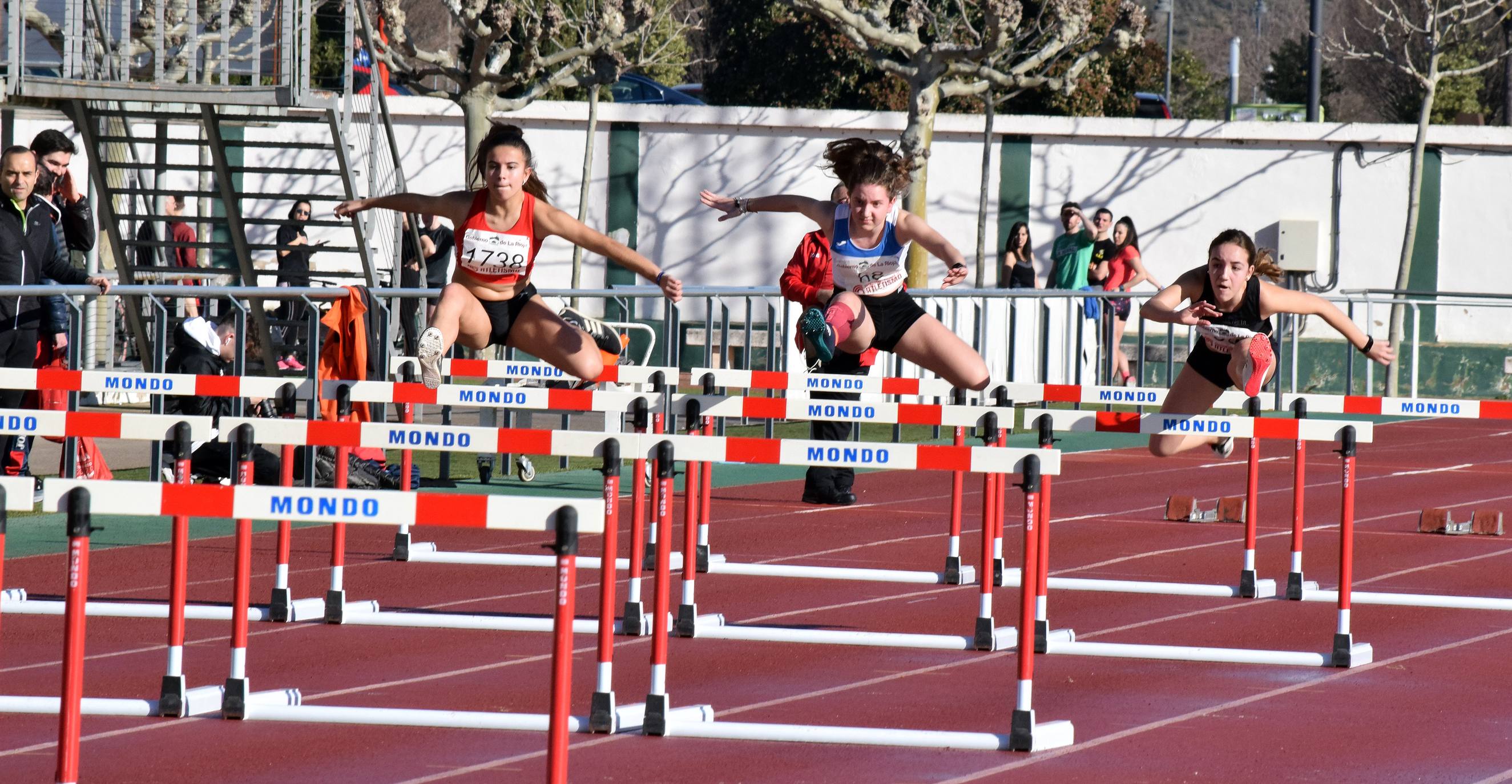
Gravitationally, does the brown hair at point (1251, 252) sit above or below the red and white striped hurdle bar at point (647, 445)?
above

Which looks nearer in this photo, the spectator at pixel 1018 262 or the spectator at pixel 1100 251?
the spectator at pixel 1100 251

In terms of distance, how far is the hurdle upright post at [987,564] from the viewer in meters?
6.86

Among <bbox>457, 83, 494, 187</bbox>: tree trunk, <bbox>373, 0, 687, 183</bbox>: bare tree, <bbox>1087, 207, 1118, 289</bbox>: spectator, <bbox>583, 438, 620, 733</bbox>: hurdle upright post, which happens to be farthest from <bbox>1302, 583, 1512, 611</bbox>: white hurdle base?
<bbox>457, 83, 494, 187</bbox>: tree trunk

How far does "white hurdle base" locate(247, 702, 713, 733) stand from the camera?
5516 millimetres

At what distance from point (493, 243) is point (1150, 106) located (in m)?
31.9

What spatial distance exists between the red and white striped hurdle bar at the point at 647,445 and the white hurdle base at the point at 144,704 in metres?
0.81

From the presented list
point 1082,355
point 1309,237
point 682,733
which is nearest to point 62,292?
point 682,733

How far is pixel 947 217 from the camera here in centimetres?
2512

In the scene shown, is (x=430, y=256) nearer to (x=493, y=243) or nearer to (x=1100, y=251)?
(x=1100, y=251)

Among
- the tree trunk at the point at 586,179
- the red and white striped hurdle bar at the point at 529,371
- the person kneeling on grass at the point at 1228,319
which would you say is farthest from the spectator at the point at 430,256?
the person kneeling on grass at the point at 1228,319

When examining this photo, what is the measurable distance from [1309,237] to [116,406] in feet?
49.3

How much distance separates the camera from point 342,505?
4.31 meters

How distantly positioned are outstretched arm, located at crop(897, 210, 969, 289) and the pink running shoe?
53.9 inches

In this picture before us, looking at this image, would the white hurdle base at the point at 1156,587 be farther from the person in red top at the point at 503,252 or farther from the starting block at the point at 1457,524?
the starting block at the point at 1457,524
